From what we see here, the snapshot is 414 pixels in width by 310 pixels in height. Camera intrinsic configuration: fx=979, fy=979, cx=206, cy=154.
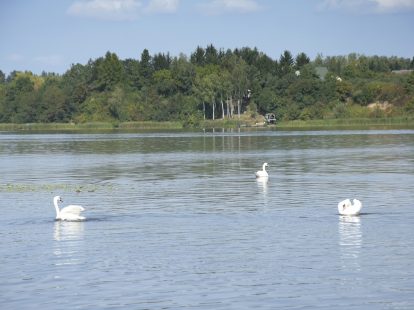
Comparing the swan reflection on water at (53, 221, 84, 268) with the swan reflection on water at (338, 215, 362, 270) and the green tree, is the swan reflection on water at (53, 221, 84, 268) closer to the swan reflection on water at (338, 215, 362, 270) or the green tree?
the swan reflection on water at (338, 215, 362, 270)

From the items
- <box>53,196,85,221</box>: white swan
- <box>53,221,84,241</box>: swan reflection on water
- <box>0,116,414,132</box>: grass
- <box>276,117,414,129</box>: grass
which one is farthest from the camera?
<box>276,117,414,129</box>: grass

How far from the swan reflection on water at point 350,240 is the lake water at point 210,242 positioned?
0.09 feet

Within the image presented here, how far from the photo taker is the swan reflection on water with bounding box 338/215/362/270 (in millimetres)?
20891

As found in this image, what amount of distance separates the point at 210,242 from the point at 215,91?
130739 mm

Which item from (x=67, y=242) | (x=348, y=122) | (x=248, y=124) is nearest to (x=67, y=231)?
(x=67, y=242)

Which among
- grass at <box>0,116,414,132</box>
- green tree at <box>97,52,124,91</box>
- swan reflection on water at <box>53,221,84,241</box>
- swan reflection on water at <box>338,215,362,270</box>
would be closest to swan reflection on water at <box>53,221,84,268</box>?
swan reflection on water at <box>53,221,84,241</box>

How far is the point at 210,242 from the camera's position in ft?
77.8

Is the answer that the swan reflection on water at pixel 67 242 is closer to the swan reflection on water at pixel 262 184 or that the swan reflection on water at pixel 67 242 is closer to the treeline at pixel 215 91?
the swan reflection on water at pixel 262 184

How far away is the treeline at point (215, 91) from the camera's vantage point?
15275 centimetres

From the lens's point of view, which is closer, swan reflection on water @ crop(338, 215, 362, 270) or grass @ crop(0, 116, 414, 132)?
swan reflection on water @ crop(338, 215, 362, 270)

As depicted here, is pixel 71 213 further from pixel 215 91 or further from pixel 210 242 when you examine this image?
pixel 215 91

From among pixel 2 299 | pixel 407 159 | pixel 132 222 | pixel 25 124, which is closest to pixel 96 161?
pixel 407 159

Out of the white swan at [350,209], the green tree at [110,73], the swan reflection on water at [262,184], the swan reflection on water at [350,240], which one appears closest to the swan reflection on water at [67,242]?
the swan reflection on water at [350,240]

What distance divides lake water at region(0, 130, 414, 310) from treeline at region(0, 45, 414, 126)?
10800 centimetres
